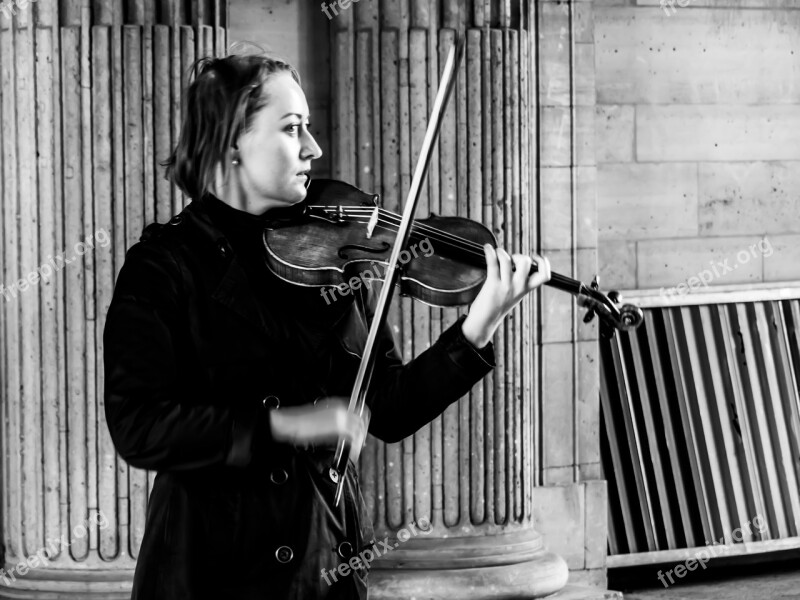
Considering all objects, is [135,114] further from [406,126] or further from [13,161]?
[406,126]

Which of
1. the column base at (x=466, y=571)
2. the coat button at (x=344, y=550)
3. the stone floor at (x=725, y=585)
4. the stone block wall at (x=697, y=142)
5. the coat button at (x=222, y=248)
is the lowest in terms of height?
the stone floor at (x=725, y=585)

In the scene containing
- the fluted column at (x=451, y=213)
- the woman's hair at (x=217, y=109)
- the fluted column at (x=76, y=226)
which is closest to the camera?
the woman's hair at (x=217, y=109)

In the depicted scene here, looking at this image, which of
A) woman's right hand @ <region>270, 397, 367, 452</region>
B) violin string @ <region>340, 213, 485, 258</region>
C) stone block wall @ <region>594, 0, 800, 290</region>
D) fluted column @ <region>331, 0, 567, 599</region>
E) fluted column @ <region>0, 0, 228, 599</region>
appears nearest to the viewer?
woman's right hand @ <region>270, 397, 367, 452</region>

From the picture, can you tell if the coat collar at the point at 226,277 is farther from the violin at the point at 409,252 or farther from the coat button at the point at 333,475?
the coat button at the point at 333,475

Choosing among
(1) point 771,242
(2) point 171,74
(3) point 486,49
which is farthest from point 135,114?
(1) point 771,242

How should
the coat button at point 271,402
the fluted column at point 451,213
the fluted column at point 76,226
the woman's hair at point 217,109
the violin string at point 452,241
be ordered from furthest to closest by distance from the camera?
1. the fluted column at point 451,213
2. the fluted column at point 76,226
3. the violin string at point 452,241
4. the woman's hair at point 217,109
5. the coat button at point 271,402

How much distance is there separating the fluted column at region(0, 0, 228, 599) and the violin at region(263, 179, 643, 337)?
2.06m

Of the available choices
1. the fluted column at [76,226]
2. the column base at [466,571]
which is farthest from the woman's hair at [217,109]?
the column base at [466,571]

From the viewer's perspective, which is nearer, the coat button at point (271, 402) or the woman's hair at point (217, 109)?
the coat button at point (271, 402)

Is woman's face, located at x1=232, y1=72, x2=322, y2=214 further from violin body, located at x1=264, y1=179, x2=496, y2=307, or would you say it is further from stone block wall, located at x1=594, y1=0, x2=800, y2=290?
stone block wall, located at x1=594, y1=0, x2=800, y2=290

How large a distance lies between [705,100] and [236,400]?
13.7 ft

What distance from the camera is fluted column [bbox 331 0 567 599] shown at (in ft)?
16.0

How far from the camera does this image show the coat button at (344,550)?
240cm

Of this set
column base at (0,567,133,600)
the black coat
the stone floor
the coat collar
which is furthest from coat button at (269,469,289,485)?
the stone floor
